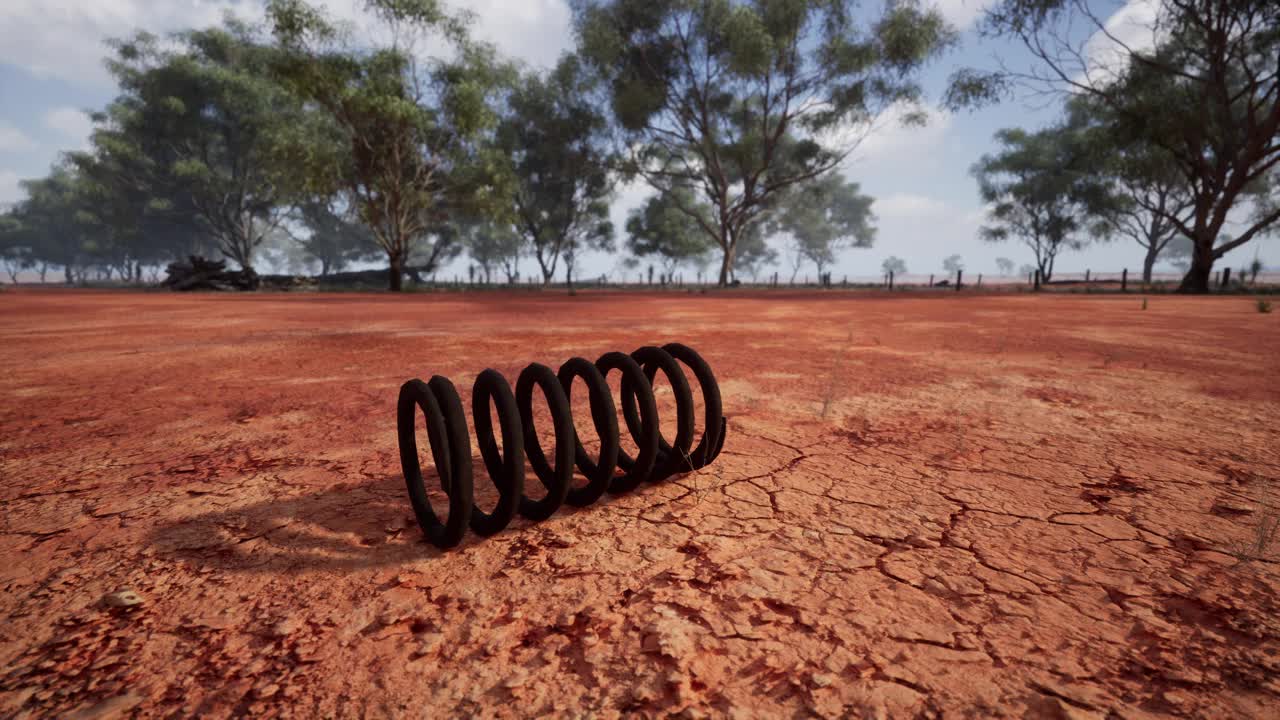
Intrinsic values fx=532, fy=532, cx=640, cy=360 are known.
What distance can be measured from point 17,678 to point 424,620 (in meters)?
1.04

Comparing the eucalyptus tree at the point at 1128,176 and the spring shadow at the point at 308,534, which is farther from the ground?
the eucalyptus tree at the point at 1128,176

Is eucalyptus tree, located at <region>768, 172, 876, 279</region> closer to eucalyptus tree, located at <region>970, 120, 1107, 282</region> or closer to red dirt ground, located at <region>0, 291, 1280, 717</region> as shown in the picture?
eucalyptus tree, located at <region>970, 120, 1107, 282</region>

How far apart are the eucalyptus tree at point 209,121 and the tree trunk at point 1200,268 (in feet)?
159

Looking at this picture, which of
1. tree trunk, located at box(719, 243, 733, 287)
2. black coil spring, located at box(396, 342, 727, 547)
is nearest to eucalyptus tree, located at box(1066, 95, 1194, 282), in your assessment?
tree trunk, located at box(719, 243, 733, 287)

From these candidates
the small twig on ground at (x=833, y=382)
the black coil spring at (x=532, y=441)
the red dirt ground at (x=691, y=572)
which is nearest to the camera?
the red dirt ground at (x=691, y=572)

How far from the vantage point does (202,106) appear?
36500mm

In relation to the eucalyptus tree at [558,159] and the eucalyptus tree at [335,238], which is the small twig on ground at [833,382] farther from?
the eucalyptus tree at [335,238]

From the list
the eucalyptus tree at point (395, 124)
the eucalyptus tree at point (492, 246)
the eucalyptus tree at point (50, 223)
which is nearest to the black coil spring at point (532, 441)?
the eucalyptus tree at point (395, 124)

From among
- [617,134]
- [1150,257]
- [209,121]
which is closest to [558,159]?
[617,134]

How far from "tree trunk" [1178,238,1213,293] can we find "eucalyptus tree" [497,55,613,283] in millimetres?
30667

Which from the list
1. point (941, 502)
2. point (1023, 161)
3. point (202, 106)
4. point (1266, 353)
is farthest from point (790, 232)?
point (941, 502)

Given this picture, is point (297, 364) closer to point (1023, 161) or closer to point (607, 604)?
point (607, 604)

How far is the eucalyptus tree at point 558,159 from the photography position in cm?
3550

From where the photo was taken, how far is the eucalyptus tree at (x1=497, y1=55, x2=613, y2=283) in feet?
116
